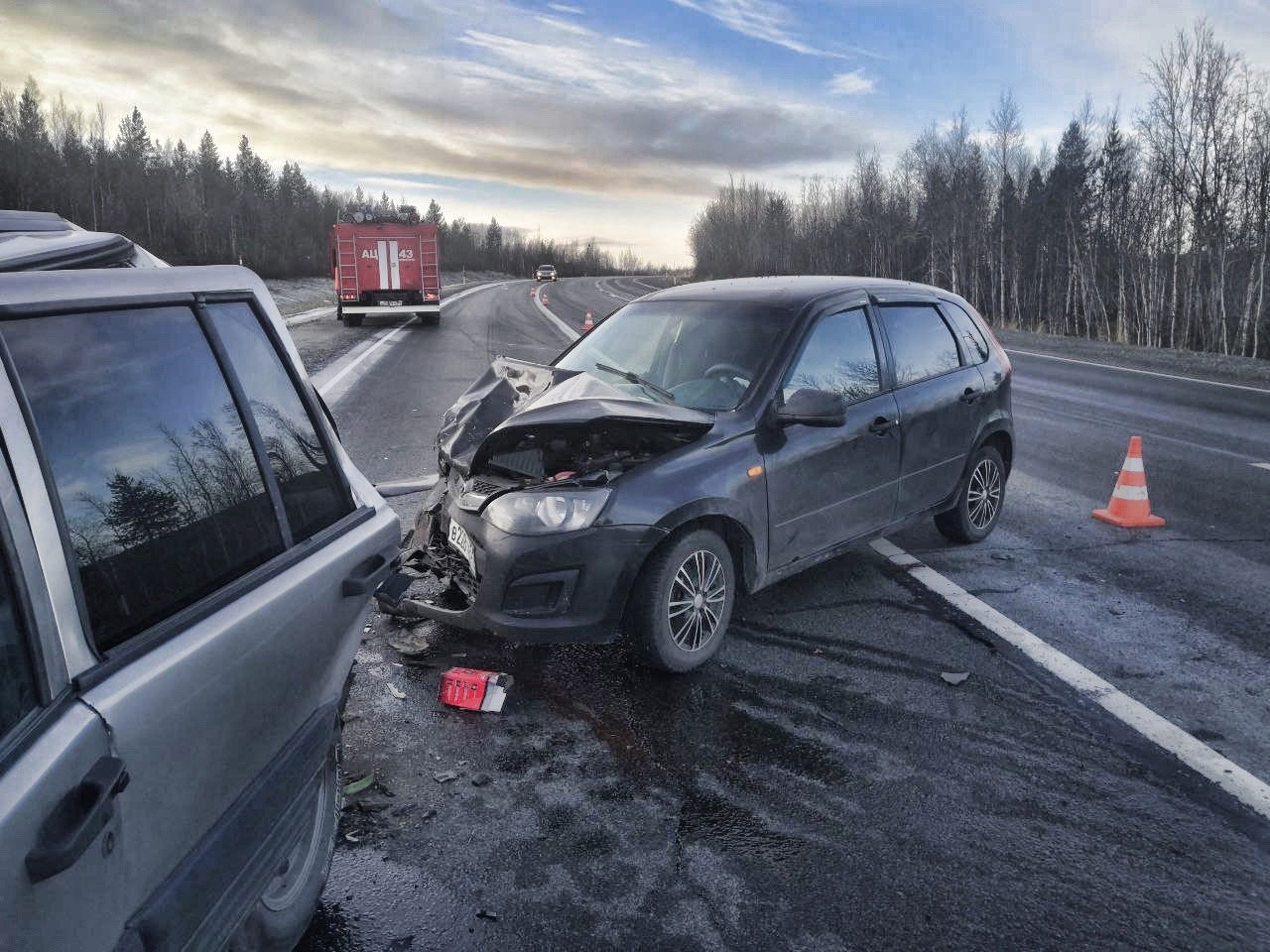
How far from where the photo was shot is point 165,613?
1.79 meters

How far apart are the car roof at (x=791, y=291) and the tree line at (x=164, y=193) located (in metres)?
→ 60.7

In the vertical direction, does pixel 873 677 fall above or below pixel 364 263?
below

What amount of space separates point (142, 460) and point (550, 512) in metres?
2.17

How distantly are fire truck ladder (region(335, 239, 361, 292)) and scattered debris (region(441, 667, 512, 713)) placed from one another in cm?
2274

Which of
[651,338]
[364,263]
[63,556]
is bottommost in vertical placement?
[63,556]

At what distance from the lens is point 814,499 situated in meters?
4.71

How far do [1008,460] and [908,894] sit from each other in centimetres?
439

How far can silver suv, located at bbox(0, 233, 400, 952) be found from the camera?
1.39 metres

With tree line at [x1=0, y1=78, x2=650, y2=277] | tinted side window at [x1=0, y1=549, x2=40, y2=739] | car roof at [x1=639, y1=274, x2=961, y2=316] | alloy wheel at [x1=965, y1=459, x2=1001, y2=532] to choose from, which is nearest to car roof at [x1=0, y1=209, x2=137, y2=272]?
tinted side window at [x1=0, y1=549, x2=40, y2=739]

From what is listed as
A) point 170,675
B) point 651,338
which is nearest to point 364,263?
point 651,338

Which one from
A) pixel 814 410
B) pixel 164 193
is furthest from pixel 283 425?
pixel 164 193

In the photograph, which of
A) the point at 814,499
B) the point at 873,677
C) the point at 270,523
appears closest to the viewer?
the point at 270,523

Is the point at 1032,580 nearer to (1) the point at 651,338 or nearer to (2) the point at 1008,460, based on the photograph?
(2) the point at 1008,460

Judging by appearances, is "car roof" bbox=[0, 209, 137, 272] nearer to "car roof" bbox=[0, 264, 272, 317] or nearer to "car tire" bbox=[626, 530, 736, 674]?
"car roof" bbox=[0, 264, 272, 317]
